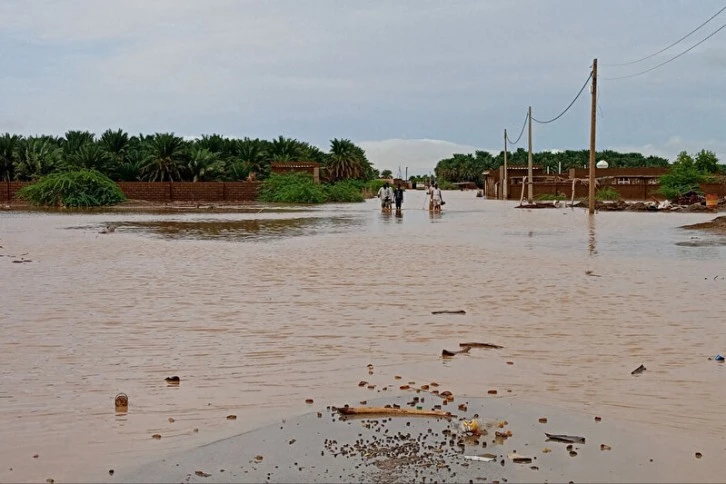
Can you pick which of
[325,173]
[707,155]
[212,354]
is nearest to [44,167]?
[325,173]

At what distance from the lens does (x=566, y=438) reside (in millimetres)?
5391

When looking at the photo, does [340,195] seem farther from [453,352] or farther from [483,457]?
[483,457]

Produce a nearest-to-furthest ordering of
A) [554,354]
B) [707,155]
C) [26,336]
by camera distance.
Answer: [554,354] → [26,336] → [707,155]

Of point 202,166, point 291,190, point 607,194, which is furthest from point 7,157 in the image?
point 607,194

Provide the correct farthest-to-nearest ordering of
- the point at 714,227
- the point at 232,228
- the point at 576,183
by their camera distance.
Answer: the point at 576,183 → the point at 232,228 → the point at 714,227

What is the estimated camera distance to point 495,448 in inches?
205

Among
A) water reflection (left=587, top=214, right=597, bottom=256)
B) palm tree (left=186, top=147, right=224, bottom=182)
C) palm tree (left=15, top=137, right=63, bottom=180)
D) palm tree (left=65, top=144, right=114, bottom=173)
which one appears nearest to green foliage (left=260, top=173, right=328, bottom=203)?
palm tree (left=186, top=147, right=224, bottom=182)

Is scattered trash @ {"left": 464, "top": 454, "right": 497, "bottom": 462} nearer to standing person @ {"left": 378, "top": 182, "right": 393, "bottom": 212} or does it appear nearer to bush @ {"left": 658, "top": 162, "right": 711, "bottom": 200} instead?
standing person @ {"left": 378, "top": 182, "right": 393, "bottom": 212}

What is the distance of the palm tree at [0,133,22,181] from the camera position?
60.6 meters

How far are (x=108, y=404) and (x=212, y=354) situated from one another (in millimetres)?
1871

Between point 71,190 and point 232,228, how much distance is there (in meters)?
27.4

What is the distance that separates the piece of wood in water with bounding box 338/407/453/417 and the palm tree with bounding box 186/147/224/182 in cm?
5822

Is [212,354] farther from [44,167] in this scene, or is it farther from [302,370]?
[44,167]

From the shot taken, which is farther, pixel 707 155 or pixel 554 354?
pixel 707 155
